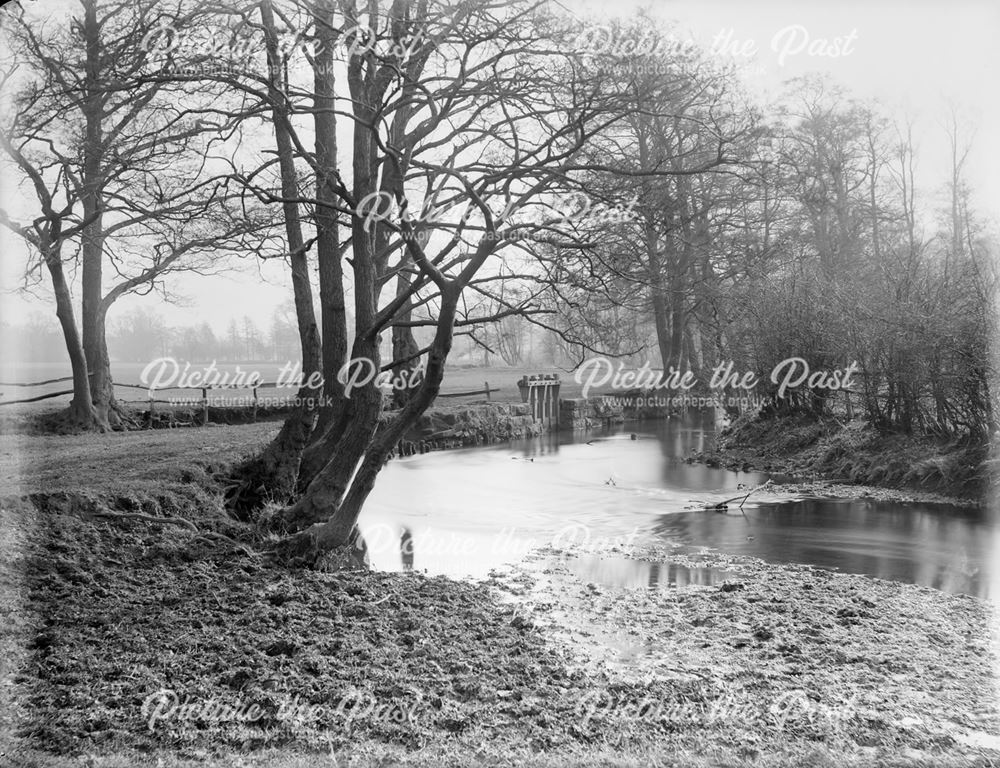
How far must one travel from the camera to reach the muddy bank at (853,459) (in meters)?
13.2

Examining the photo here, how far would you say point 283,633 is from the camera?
5.98 meters

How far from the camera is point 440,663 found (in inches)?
221

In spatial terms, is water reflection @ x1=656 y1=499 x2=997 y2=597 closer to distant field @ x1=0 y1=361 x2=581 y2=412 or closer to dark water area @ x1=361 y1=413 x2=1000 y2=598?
dark water area @ x1=361 y1=413 x2=1000 y2=598

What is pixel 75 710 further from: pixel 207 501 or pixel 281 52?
pixel 281 52

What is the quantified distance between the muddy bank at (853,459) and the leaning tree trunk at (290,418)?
813 cm

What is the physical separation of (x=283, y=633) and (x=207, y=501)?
4224mm

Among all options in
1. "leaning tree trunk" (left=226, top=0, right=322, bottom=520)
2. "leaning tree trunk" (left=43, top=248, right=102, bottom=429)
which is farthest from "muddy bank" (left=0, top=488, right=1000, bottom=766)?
"leaning tree trunk" (left=43, top=248, right=102, bottom=429)

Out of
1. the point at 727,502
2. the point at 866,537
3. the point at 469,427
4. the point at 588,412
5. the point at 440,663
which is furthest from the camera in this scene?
the point at 588,412

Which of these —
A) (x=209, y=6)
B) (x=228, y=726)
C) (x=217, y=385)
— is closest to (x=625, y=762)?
(x=228, y=726)

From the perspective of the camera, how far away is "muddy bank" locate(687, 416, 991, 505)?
43.3ft

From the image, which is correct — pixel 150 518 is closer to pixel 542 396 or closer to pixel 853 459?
pixel 853 459

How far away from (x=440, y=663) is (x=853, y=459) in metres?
12.2

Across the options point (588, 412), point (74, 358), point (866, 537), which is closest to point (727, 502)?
point (866, 537)

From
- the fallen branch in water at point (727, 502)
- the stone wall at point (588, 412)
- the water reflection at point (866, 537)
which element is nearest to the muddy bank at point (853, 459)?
the water reflection at point (866, 537)
